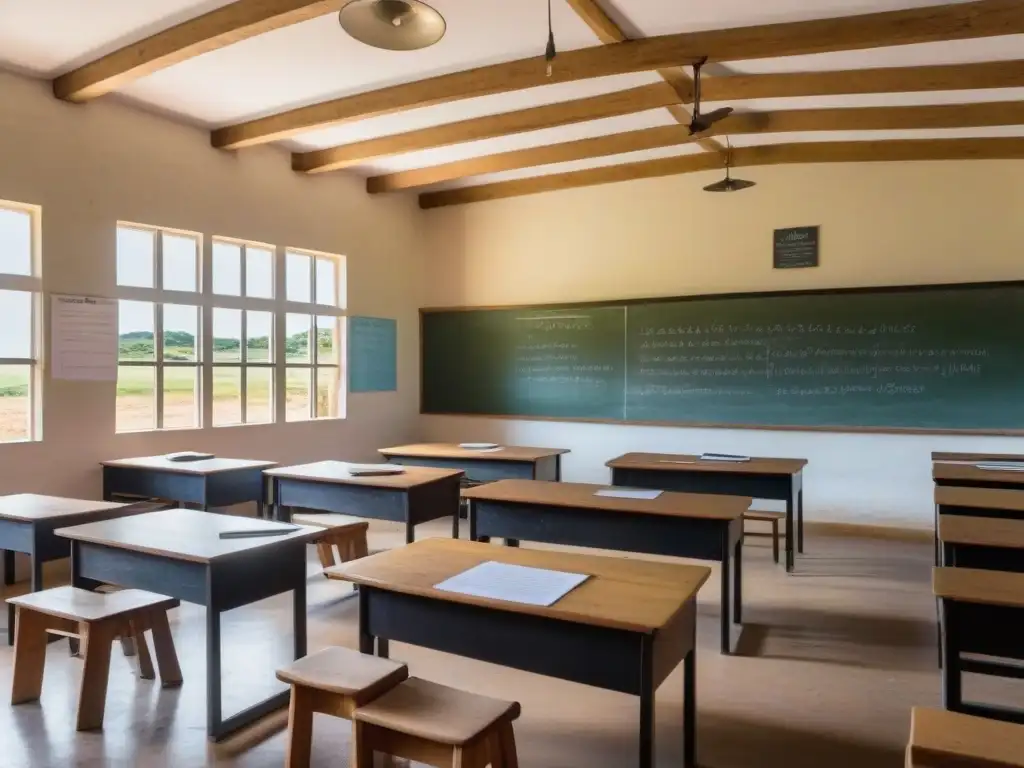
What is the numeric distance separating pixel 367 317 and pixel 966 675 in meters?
5.26

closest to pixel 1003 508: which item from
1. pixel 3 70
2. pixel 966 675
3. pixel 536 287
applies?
pixel 966 675

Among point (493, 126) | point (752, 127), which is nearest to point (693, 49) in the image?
point (752, 127)

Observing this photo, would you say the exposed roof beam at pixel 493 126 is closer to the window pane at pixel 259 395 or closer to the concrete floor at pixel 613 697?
the window pane at pixel 259 395

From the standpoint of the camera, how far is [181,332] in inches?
209

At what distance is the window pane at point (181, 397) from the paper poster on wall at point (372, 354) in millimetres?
1500

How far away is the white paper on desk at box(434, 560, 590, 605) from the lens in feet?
6.37

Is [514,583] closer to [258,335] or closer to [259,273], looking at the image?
[258,335]

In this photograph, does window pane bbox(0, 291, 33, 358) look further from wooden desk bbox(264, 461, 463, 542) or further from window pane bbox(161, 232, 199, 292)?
wooden desk bbox(264, 461, 463, 542)

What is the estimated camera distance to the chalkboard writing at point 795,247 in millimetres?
5910

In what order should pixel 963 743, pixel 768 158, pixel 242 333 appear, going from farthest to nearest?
pixel 768 158, pixel 242 333, pixel 963 743

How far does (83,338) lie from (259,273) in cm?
154

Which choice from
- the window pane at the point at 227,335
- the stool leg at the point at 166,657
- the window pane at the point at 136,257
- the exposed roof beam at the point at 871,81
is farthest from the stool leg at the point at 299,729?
A: the exposed roof beam at the point at 871,81

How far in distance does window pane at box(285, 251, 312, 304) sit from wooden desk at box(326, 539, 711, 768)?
4207mm

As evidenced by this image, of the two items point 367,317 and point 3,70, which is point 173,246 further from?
point 367,317
